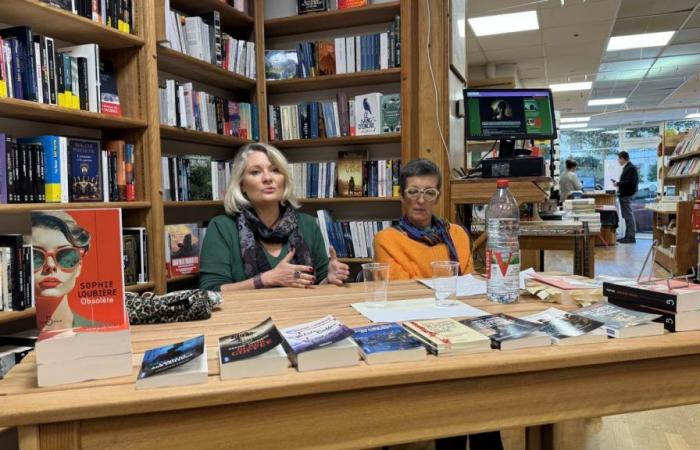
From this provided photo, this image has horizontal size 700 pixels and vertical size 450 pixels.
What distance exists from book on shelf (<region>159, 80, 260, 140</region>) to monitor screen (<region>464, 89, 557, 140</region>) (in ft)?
4.70

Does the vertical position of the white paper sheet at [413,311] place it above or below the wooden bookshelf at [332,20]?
below

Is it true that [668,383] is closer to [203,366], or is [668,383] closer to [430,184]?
[203,366]

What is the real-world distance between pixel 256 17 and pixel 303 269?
7.55 feet

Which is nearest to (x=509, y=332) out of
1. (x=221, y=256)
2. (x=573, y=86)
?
(x=221, y=256)

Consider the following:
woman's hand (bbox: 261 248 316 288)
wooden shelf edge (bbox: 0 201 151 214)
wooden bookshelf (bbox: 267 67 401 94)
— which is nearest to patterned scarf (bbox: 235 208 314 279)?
woman's hand (bbox: 261 248 316 288)

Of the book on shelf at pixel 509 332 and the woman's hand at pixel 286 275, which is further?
the woman's hand at pixel 286 275

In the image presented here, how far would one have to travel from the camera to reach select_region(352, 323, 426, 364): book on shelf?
2.72ft

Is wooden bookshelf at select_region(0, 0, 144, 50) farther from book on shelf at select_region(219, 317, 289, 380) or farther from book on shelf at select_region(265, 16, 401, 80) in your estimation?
book on shelf at select_region(219, 317, 289, 380)

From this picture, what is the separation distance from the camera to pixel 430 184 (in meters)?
1.91

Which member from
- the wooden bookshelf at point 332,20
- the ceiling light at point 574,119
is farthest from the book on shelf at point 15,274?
the ceiling light at point 574,119

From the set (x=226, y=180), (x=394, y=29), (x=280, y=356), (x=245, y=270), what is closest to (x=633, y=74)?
(x=394, y=29)

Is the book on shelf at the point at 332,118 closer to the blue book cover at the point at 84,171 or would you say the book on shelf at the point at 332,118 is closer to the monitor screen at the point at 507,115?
the monitor screen at the point at 507,115

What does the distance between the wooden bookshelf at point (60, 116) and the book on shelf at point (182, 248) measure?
59 centimetres

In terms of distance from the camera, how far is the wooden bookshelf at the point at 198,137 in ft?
8.54
